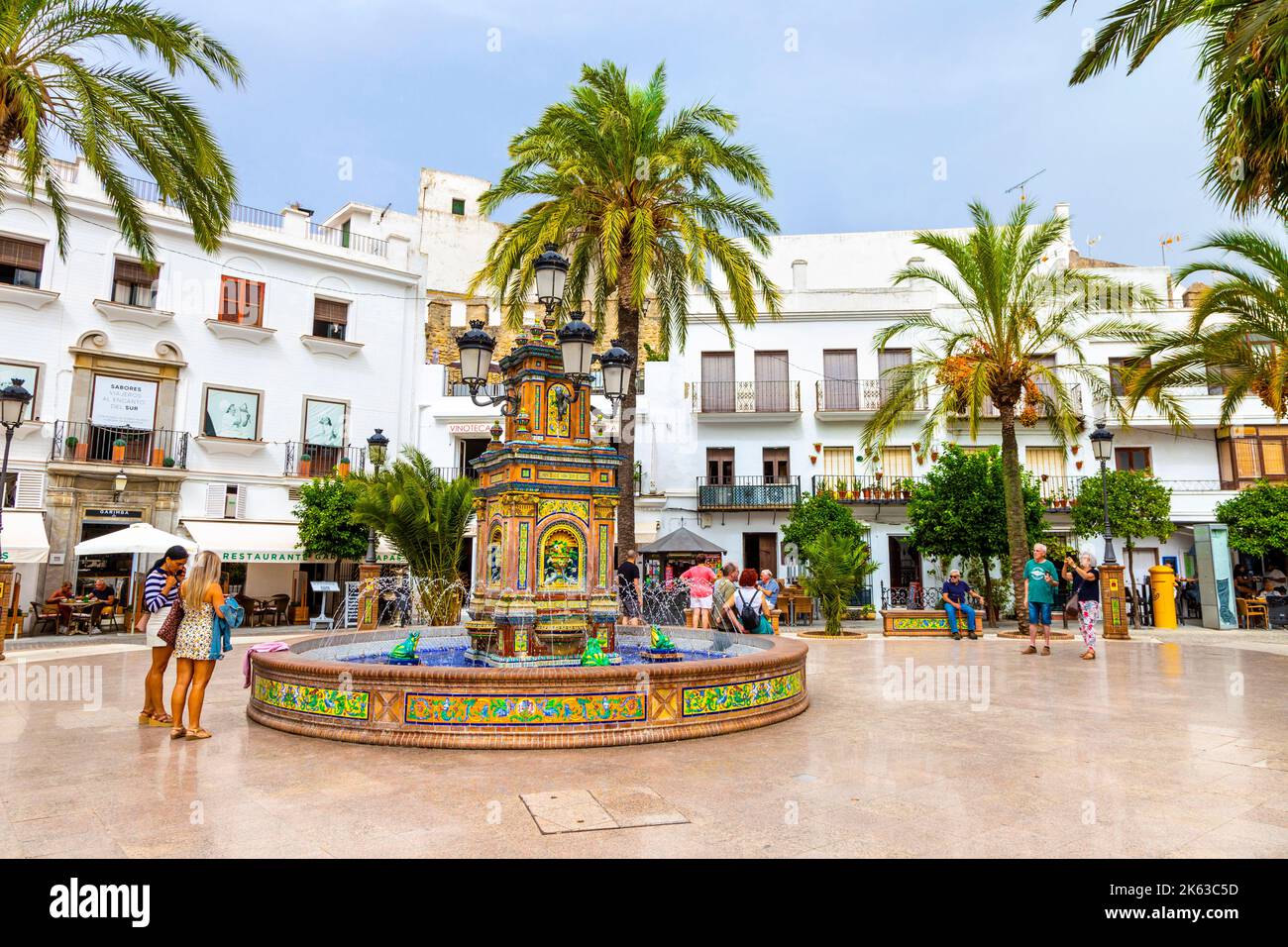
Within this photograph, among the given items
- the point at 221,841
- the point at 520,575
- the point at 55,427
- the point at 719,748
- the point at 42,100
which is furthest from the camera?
the point at 55,427

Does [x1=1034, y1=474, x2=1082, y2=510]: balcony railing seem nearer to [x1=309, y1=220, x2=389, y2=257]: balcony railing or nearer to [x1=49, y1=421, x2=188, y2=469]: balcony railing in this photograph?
[x1=309, y1=220, x2=389, y2=257]: balcony railing

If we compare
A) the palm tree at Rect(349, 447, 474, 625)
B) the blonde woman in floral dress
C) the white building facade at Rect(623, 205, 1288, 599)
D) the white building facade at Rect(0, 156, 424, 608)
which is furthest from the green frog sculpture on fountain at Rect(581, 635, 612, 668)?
the white building facade at Rect(623, 205, 1288, 599)

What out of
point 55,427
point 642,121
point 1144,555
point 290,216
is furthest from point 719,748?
point 1144,555

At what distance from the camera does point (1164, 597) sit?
62.0 ft

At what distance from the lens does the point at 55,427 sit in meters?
19.6

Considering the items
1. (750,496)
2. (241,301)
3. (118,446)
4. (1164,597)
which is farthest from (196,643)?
(750,496)

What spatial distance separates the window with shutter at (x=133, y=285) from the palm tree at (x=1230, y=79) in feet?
73.2

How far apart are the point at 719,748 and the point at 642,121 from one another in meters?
12.7

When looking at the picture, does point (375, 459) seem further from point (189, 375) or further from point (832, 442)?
point (832, 442)

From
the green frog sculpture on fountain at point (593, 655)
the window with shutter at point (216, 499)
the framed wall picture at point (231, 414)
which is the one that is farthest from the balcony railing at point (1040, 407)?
the window with shutter at point (216, 499)

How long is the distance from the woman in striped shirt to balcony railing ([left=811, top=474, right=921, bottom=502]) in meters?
21.1

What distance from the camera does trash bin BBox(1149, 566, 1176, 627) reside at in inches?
745

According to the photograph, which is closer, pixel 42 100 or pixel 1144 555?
pixel 42 100
